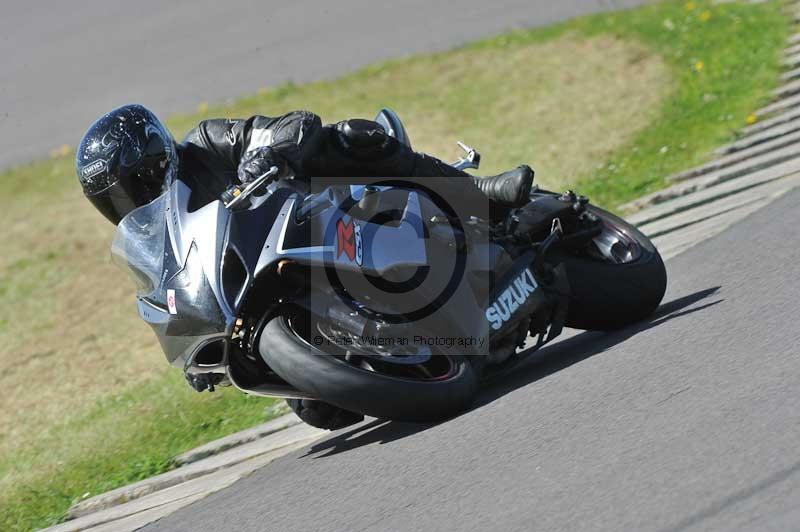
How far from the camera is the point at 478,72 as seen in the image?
12883mm

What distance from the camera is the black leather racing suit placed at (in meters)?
5.54

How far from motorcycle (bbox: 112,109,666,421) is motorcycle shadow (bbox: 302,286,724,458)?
11 cm

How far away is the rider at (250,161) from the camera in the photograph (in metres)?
5.23

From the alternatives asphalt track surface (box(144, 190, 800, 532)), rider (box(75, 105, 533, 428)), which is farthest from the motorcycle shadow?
rider (box(75, 105, 533, 428))

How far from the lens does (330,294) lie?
5.00 meters

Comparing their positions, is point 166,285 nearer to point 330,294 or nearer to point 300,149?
point 330,294

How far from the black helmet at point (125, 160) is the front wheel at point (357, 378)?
0.88 metres

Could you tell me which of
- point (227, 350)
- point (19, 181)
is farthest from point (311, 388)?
point (19, 181)

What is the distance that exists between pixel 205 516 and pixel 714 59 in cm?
769

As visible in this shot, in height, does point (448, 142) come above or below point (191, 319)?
below

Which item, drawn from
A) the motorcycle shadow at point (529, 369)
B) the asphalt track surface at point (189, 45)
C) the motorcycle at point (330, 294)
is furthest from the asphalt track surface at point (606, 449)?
the asphalt track surface at point (189, 45)

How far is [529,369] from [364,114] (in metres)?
6.78

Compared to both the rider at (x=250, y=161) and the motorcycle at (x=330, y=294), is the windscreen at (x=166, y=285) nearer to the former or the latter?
the motorcycle at (x=330, y=294)

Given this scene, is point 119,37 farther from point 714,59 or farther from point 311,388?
→ point 311,388
